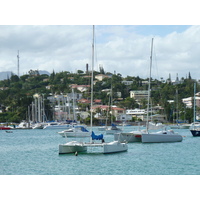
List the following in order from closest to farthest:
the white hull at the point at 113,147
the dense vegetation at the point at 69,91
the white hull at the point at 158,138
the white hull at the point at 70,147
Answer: the white hull at the point at 113,147, the white hull at the point at 70,147, the white hull at the point at 158,138, the dense vegetation at the point at 69,91

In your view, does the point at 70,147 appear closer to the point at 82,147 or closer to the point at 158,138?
the point at 82,147

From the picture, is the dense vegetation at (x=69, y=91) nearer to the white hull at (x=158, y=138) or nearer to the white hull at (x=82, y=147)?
the white hull at (x=158, y=138)

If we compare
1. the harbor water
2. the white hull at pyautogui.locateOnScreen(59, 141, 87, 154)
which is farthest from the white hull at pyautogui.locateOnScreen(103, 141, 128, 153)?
the white hull at pyautogui.locateOnScreen(59, 141, 87, 154)

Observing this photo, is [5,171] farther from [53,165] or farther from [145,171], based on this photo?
[145,171]

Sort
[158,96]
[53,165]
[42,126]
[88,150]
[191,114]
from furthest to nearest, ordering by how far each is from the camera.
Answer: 1. [158,96]
2. [191,114]
3. [42,126]
4. [88,150]
5. [53,165]

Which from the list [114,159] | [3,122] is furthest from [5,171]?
[3,122]

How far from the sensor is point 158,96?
154 meters

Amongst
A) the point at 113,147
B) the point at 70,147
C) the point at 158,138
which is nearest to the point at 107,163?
the point at 113,147

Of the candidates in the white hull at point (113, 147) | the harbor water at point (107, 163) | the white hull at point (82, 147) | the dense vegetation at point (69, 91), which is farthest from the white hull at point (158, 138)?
the dense vegetation at point (69, 91)

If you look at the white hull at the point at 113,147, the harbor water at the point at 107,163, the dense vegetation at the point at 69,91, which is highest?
the dense vegetation at the point at 69,91

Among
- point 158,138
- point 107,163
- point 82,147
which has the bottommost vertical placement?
point 107,163

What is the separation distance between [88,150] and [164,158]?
18.2ft

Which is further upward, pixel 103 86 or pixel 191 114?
pixel 103 86

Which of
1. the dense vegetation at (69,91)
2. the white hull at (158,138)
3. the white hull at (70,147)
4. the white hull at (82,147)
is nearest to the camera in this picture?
the white hull at (82,147)
